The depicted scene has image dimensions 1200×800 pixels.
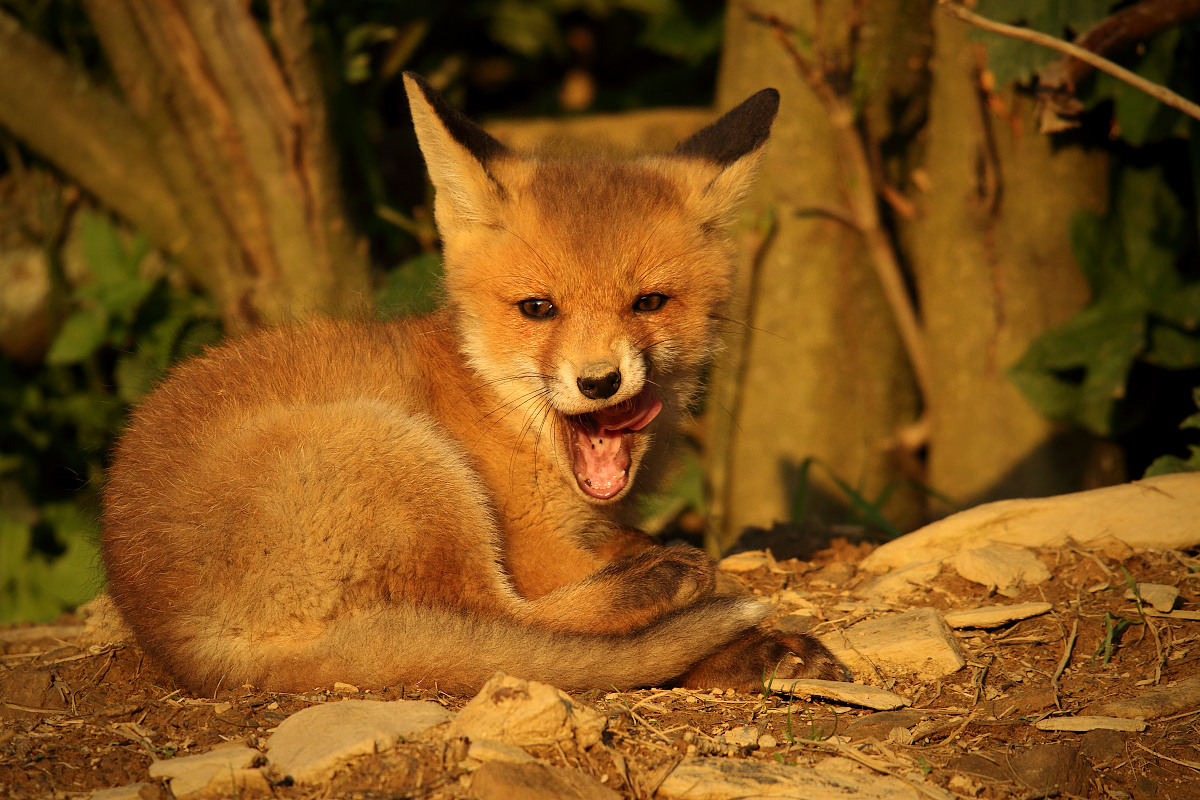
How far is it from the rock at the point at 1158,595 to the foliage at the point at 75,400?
428 cm

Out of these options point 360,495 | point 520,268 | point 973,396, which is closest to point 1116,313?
point 973,396

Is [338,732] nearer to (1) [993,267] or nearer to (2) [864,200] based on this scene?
(2) [864,200]

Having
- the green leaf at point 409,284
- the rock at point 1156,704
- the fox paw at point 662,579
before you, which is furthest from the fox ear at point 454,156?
the rock at point 1156,704

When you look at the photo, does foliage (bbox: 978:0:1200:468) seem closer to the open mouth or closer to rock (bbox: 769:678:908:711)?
the open mouth

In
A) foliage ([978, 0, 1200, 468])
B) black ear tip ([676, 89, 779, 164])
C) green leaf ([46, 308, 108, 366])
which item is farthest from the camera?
green leaf ([46, 308, 108, 366])

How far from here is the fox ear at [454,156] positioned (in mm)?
2984

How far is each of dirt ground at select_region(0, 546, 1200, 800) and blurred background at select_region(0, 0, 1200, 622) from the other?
1.22 meters

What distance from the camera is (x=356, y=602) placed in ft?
8.29

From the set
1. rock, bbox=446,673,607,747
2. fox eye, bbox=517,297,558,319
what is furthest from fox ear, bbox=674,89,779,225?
rock, bbox=446,673,607,747

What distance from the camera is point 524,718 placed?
2.03 metres

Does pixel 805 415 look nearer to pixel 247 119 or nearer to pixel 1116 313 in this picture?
pixel 1116 313

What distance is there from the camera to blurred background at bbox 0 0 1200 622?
4457 mm

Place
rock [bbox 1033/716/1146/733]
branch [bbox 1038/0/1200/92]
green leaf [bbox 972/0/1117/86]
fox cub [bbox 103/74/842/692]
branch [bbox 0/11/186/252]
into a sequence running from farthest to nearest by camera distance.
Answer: branch [bbox 0/11/186/252], green leaf [bbox 972/0/1117/86], branch [bbox 1038/0/1200/92], fox cub [bbox 103/74/842/692], rock [bbox 1033/716/1146/733]

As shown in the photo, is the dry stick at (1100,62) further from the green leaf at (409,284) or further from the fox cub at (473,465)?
the green leaf at (409,284)
